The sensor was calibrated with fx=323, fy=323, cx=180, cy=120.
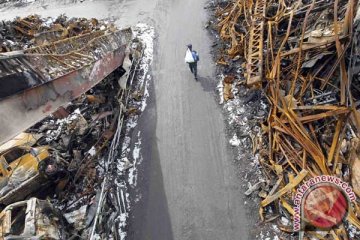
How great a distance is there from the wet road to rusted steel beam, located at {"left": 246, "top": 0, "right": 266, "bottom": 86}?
1.69 meters

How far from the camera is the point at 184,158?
410 inches

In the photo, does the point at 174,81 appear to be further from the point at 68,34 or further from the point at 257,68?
the point at 68,34

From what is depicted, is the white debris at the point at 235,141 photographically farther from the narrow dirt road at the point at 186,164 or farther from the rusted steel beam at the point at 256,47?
the rusted steel beam at the point at 256,47

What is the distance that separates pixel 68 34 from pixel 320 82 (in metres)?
12.3

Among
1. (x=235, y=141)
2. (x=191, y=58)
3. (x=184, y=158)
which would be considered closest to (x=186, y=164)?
(x=184, y=158)

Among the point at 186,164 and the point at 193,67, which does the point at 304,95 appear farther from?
the point at 193,67

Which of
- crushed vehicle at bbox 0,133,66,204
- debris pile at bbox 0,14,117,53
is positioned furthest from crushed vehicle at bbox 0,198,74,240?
debris pile at bbox 0,14,117,53

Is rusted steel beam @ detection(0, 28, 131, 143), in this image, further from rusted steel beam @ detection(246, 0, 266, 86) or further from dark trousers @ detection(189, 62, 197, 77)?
rusted steel beam @ detection(246, 0, 266, 86)

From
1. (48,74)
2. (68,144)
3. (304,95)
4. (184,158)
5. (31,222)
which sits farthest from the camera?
(68,144)

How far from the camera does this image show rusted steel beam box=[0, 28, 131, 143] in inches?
244

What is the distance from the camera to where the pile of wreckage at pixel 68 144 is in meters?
7.37

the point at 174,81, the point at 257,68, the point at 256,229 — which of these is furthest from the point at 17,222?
the point at 257,68

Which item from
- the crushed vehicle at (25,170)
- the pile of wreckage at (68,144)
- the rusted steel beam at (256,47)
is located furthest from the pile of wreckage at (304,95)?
the crushed vehicle at (25,170)

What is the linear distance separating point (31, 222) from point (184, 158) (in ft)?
15.4
